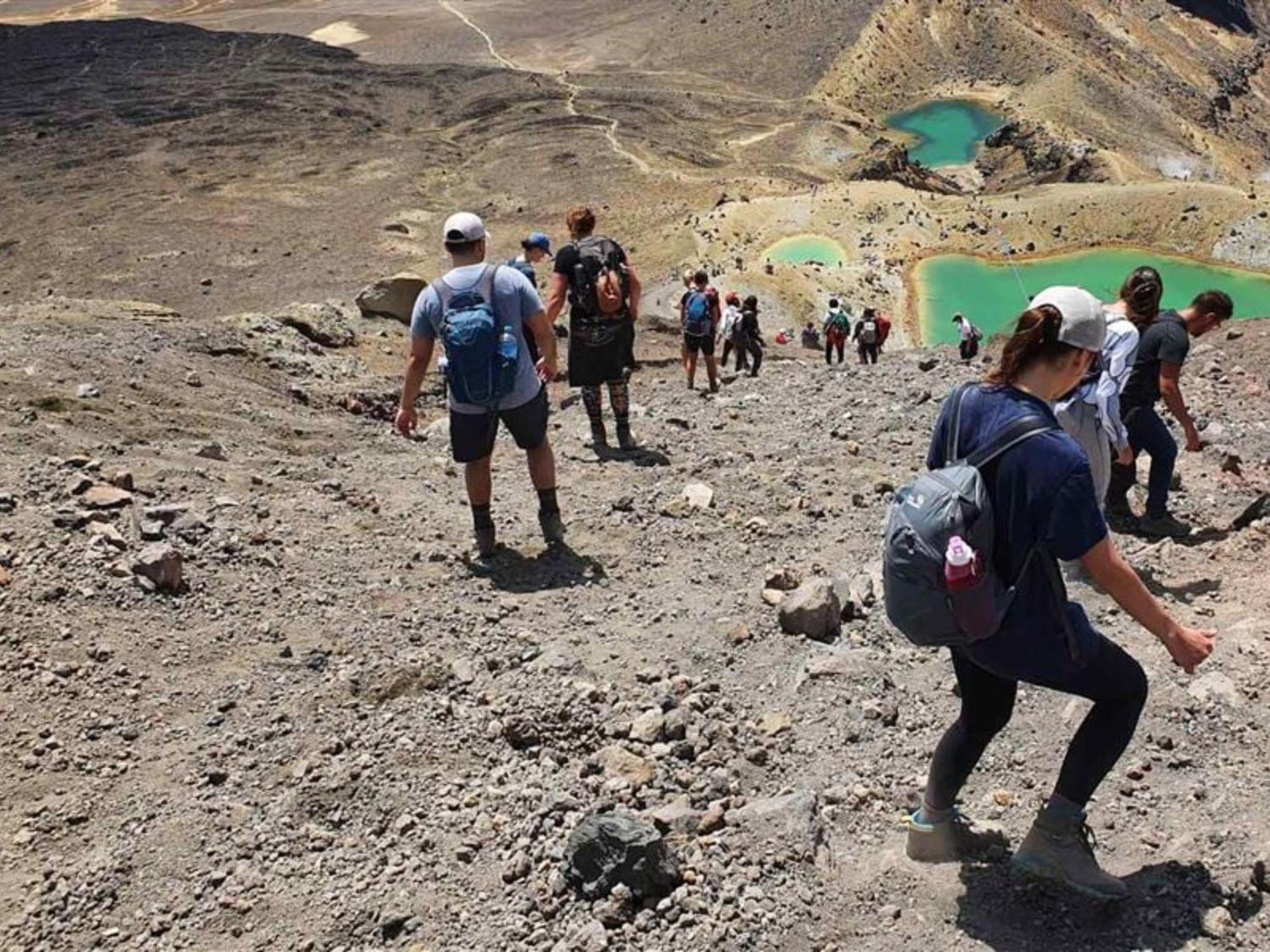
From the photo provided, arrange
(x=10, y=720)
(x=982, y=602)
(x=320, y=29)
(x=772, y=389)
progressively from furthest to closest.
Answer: (x=320, y=29) < (x=772, y=389) < (x=10, y=720) < (x=982, y=602)

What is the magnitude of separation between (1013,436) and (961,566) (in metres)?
0.39

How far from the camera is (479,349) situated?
21.0 ft

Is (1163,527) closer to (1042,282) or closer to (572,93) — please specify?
(1042,282)

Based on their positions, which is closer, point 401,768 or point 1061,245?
point 401,768

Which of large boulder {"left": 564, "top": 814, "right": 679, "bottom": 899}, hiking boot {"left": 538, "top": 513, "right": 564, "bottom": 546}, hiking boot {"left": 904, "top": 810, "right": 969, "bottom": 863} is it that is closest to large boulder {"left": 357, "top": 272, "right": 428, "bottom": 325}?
hiking boot {"left": 538, "top": 513, "right": 564, "bottom": 546}

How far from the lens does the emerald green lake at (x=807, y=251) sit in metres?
31.9

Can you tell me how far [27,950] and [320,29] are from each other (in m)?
70.4

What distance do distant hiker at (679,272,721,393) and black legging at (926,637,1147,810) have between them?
940 centimetres

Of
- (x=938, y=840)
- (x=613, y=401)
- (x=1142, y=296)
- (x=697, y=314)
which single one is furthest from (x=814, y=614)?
(x=697, y=314)

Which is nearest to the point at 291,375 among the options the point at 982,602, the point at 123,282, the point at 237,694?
the point at 237,694

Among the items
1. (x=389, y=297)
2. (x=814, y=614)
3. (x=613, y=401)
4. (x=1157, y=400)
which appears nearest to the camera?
(x=814, y=614)

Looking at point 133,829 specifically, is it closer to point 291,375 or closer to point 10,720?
point 10,720

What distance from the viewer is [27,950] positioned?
165 inches

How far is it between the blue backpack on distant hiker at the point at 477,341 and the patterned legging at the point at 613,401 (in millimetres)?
3099
